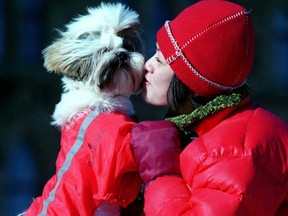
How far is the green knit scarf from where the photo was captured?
2211 millimetres

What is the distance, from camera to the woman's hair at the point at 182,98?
7.57 ft

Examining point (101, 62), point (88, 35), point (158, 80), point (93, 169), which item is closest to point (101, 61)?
point (101, 62)

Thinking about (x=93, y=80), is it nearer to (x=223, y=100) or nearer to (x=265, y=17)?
(x=223, y=100)

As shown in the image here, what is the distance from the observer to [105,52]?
8.60 feet

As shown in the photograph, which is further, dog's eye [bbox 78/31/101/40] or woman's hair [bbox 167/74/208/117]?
dog's eye [bbox 78/31/101/40]

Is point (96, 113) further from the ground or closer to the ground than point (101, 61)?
closer to the ground

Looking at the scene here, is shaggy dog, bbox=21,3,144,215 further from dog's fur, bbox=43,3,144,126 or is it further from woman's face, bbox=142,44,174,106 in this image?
woman's face, bbox=142,44,174,106

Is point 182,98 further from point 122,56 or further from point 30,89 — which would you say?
point 30,89

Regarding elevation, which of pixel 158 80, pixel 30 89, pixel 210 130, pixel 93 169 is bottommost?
pixel 30 89

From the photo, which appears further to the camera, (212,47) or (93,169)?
(93,169)

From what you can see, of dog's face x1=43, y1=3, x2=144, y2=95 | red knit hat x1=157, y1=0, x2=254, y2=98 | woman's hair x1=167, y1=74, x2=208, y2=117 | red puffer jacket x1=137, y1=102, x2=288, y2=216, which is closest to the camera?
red puffer jacket x1=137, y1=102, x2=288, y2=216

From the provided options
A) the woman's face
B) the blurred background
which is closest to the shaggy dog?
the woman's face

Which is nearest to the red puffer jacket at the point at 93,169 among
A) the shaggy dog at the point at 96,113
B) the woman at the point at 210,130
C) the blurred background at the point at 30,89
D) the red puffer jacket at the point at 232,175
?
the shaggy dog at the point at 96,113

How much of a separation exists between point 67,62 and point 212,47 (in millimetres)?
713
